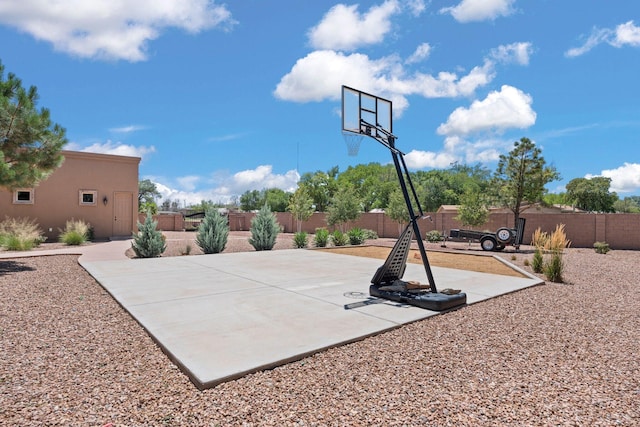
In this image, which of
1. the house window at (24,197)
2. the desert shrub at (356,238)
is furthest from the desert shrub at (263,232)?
the house window at (24,197)

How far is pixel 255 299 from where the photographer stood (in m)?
6.22

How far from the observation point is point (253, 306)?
5.75 m

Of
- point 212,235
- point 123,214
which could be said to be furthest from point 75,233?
point 212,235

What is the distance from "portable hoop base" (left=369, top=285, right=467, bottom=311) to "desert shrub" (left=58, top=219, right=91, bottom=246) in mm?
14370

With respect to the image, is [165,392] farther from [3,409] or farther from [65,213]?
[65,213]

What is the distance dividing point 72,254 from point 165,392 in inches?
446

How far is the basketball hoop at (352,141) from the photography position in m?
6.85

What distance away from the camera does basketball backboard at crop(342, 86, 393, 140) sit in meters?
6.56

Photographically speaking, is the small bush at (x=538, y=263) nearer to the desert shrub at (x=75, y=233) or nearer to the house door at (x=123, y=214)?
the desert shrub at (x=75, y=233)

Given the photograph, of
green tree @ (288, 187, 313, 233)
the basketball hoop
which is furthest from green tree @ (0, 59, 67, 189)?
green tree @ (288, 187, 313, 233)

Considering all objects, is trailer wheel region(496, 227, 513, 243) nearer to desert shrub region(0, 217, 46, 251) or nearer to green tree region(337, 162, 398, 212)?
desert shrub region(0, 217, 46, 251)

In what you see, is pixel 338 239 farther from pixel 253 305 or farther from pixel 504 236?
pixel 253 305

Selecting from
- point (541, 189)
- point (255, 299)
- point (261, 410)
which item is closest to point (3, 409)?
point (261, 410)

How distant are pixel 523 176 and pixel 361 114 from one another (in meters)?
15.7
